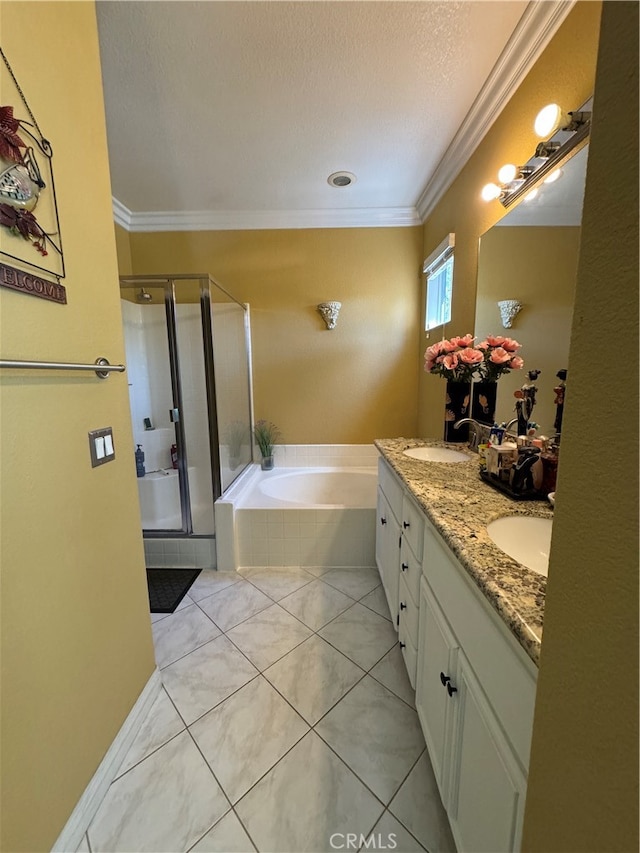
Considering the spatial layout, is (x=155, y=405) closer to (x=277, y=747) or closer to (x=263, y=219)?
(x=263, y=219)

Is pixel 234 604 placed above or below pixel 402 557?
below

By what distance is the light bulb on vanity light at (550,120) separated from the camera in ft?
3.67

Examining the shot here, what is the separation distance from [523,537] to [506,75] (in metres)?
1.86

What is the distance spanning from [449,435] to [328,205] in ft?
6.55

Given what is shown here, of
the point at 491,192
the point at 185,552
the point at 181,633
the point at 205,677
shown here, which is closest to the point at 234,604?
the point at 181,633

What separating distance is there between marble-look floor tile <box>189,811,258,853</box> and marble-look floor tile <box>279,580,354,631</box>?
773 mm

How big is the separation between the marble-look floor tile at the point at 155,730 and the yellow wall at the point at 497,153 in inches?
82.7

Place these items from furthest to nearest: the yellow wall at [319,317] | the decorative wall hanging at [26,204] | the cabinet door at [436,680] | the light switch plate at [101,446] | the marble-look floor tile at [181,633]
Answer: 1. the yellow wall at [319,317]
2. the marble-look floor tile at [181,633]
3. the light switch plate at [101,446]
4. the cabinet door at [436,680]
5. the decorative wall hanging at [26,204]

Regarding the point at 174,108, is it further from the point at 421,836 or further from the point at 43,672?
the point at 421,836

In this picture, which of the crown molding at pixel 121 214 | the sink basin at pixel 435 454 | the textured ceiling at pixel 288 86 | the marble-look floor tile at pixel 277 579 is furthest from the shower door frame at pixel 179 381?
the sink basin at pixel 435 454

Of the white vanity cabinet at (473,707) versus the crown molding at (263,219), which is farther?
the crown molding at (263,219)

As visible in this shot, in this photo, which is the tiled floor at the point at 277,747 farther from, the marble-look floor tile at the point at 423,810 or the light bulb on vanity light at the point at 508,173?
the light bulb on vanity light at the point at 508,173

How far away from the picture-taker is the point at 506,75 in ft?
4.59

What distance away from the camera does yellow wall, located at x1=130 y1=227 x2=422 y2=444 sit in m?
2.75
